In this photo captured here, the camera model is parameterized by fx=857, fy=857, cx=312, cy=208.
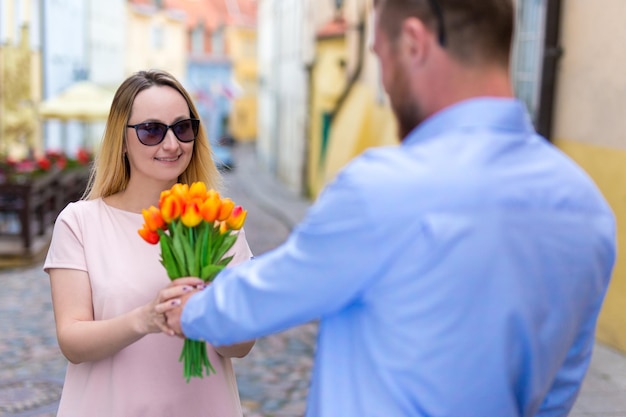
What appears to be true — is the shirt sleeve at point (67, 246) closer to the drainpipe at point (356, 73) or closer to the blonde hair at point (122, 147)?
the blonde hair at point (122, 147)

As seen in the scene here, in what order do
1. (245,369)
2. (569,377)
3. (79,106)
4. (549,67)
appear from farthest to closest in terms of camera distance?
(79,106) < (549,67) < (245,369) < (569,377)

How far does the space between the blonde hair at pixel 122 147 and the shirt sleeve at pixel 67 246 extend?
16 centimetres

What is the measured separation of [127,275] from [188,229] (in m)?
0.42

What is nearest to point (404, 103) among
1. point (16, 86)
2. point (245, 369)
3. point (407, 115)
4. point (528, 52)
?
point (407, 115)

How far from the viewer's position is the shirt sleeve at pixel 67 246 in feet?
7.80

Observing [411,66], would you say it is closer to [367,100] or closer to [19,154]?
[367,100]

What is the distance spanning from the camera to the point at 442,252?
1.52m

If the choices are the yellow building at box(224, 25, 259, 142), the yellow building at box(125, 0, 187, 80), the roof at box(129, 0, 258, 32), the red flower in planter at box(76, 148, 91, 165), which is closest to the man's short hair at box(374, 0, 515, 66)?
the red flower in planter at box(76, 148, 91, 165)

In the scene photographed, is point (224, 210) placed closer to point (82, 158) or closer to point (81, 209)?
point (81, 209)

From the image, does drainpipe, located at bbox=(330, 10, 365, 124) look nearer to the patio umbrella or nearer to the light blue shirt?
the patio umbrella

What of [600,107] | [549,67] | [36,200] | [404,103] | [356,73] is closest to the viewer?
[404,103]

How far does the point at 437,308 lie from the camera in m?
1.54

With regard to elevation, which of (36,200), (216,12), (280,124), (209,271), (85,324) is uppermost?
(216,12)

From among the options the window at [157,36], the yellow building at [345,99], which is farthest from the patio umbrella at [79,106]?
the window at [157,36]
